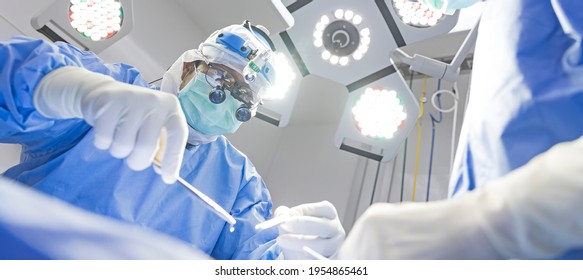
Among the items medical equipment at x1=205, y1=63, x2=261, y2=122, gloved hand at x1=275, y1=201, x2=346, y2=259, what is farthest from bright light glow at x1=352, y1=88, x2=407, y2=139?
gloved hand at x1=275, y1=201, x2=346, y2=259

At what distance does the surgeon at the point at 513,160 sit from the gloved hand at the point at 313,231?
1.27ft

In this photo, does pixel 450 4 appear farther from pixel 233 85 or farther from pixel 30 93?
pixel 30 93

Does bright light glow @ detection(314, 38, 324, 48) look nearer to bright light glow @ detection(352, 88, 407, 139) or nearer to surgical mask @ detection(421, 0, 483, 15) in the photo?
bright light glow @ detection(352, 88, 407, 139)

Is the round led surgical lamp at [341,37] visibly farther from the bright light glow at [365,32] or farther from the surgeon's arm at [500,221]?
the surgeon's arm at [500,221]

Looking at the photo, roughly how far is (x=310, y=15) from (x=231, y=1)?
591 mm

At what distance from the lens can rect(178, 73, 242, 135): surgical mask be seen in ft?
4.42

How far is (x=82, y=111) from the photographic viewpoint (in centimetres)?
94

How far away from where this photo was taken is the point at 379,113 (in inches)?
72.1

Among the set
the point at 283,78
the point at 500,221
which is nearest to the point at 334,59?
the point at 283,78

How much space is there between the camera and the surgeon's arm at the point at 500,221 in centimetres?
41

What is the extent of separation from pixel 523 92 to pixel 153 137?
77 cm

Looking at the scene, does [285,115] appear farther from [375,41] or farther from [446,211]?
[446,211]

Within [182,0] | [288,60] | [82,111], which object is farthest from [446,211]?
[182,0]

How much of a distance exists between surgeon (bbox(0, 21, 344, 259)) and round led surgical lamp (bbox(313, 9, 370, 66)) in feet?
0.98
